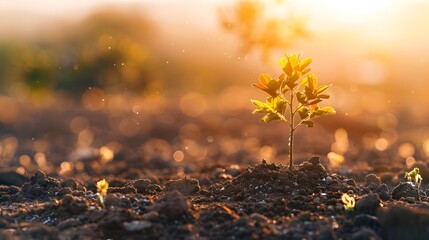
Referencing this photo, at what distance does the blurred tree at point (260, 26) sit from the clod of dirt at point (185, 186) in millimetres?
6178

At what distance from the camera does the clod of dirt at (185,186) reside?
675 cm

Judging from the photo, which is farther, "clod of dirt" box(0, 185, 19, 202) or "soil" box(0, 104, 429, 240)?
"clod of dirt" box(0, 185, 19, 202)

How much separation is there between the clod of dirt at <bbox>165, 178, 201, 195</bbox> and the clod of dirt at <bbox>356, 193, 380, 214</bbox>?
5.96 ft

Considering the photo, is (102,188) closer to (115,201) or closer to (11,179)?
(115,201)

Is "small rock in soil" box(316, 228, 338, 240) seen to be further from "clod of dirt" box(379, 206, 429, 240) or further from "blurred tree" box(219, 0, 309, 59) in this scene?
"blurred tree" box(219, 0, 309, 59)

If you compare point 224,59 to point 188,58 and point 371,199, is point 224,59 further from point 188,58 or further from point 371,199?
point 371,199

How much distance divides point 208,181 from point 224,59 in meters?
130

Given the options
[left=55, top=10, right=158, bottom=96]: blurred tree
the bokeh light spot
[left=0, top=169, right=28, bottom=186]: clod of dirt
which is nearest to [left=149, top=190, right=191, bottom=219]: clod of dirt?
[left=0, top=169, right=28, bottom=186]: clod of dirt

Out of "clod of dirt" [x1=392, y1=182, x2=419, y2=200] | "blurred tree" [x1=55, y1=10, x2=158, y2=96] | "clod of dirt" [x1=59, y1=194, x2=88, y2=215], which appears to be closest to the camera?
"clod of dirt" [x1=59, y1=194, x2=88, y2=215]

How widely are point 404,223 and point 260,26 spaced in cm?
890

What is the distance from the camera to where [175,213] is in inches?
209

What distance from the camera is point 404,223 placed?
5.04 meters

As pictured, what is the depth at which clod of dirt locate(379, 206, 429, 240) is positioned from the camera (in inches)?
194

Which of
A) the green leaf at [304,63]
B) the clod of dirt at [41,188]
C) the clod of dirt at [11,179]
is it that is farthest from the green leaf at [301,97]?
the clod of dirt at [11,179]
